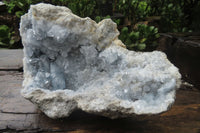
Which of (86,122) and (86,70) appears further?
(86,70)

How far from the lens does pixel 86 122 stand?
1.50 m

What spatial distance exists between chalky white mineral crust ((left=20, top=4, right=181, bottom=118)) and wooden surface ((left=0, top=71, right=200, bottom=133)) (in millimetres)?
154

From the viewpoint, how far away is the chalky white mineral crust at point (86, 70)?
125cm

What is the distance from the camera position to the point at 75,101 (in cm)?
133

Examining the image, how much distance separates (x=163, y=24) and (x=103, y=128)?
420 cm

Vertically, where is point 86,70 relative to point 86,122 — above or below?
above

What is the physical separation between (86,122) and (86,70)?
0.38 metres

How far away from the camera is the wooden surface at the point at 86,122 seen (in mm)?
1447

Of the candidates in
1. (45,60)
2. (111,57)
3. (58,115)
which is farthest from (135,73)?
(45,60)

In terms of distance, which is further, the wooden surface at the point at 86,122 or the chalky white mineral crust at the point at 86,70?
the wooden surface at the point at 86,122

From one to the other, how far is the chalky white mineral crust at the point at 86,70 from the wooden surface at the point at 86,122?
154 mm

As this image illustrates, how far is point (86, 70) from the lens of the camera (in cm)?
161

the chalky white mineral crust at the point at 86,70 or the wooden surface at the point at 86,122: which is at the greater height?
the chalky white mineral crust at the point at 86,70

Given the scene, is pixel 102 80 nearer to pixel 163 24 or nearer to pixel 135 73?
pixel 135 73
